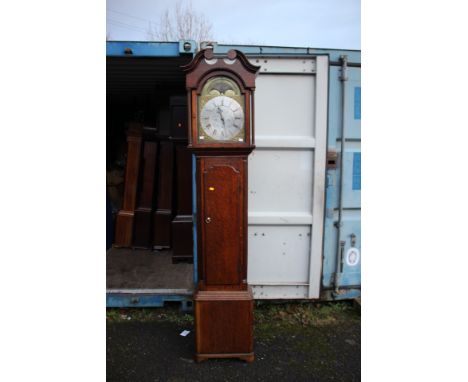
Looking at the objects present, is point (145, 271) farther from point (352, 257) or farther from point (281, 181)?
point (352, 257)

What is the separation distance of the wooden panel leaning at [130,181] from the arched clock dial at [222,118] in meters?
2.46

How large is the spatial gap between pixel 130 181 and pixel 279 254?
2408 mm

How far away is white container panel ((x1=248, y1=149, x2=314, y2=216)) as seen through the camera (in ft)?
9.39

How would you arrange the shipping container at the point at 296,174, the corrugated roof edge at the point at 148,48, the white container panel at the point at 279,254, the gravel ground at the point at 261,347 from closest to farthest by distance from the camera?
the gravel ground at the point at 261,347 → the corrugated roof edge at the point at 148,48 → the shipping container at the point at 296,174 → the white container panel at the point at 279,254

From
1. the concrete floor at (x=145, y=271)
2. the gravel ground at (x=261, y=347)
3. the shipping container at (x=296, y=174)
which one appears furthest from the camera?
the concrete floor at (x=145, y=271)

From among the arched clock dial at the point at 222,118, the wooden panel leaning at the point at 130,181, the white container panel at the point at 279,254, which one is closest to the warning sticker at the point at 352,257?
the white container panel at the point at 279,254

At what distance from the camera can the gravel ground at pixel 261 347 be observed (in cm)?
227

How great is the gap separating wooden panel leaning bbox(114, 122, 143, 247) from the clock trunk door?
7.93ft

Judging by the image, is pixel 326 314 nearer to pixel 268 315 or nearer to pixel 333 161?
pixel 268 315

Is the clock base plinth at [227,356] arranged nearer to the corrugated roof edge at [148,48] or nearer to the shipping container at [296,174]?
the shipping container at [296,174]

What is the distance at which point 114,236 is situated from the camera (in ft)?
14.8

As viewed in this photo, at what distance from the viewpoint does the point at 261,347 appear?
101 inches

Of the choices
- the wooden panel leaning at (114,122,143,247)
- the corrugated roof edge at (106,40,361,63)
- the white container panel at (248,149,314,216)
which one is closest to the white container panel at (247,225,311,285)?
the white container panel at (248,149,314,216)

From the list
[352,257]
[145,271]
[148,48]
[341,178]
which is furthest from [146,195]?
[352,257]
